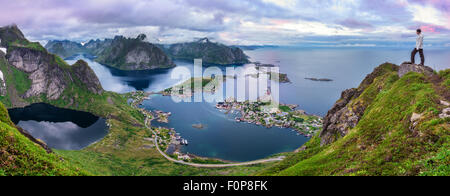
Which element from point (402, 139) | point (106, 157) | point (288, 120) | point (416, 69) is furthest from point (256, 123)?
point (402, 139)

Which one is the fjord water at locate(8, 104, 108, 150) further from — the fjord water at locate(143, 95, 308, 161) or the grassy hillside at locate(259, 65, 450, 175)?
the grassy hillside at locate(259, 65, 450, 175)

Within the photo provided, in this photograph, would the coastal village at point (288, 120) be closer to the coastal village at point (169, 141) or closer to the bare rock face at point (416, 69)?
the coastal village at point (169, 141)

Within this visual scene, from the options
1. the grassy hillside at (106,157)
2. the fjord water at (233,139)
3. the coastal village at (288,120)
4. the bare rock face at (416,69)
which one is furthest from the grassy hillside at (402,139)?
the coastal village at (288,120)

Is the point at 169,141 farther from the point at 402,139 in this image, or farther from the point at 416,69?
the point at 402,139

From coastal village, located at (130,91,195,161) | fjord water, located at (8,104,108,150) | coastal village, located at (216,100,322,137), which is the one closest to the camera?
coastal village, located at (130,91,195,161)

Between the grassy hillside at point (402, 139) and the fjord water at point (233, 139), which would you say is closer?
the grassy hillside at point (402, 139)

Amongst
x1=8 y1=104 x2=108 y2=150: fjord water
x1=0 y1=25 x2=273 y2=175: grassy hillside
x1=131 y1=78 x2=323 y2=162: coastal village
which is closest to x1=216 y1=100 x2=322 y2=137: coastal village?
x1=131 y1=78 x2=323 y2=162: coastal village
